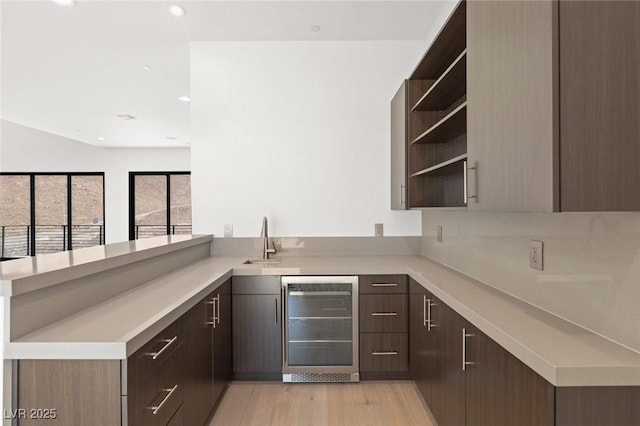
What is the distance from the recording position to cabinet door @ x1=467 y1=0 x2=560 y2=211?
110 centimetres

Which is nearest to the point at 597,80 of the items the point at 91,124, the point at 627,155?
the point at 627,155

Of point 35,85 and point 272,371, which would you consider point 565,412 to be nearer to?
point 272,371

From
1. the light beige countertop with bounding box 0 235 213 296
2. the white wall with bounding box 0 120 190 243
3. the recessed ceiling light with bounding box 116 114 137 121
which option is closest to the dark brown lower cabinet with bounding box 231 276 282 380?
the light beige countertop with bounding box 0 235 213 296

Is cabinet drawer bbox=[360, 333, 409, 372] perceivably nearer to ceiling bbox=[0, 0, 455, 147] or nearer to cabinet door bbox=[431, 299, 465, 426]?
cabinet door bbox=[431, 299, 465, 426]

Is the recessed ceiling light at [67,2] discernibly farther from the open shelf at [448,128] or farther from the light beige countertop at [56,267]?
the open shelf at [448,128]

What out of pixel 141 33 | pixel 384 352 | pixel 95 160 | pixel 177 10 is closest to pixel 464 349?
pixel 384 352

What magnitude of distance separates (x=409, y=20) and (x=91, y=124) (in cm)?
529

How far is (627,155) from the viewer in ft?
3.46

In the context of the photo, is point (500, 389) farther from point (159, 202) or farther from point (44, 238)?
point (44, 238)

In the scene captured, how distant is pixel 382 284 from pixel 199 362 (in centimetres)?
129

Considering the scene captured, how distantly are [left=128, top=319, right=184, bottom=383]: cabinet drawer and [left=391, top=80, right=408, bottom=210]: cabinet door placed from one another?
5.80 ft

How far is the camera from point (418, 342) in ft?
8.00

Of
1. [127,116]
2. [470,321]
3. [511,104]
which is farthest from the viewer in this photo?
[127,116]

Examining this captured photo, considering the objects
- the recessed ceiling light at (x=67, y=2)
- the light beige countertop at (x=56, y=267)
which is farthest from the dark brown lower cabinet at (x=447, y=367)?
the recessed ceiling light at (x=67, y=2)
